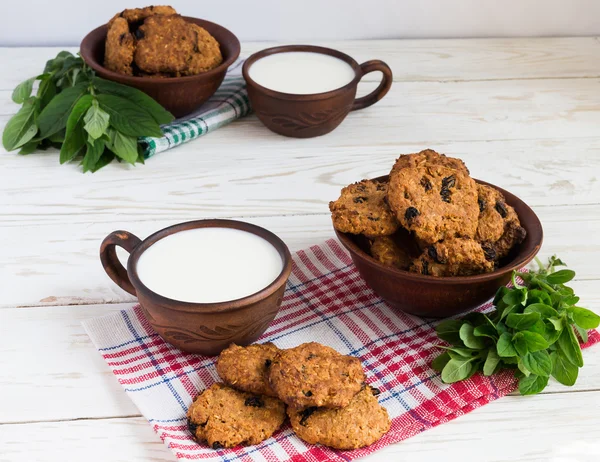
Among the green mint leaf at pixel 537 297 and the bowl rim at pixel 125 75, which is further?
the bowl rim at pixel 125 75

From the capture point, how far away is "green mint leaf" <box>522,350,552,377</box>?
1230 millimetres

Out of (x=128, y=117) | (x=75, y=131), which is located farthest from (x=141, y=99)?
(x=75, y=131)

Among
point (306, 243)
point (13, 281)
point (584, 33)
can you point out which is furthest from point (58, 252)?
point (584, 33)

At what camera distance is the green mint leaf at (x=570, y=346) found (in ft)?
4.13

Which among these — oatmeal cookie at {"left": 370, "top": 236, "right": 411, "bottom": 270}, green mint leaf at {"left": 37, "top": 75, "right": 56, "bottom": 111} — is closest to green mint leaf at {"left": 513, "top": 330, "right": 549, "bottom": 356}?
oatmeal cookie at {"left": 370, "top": 236, "right": 411, "bottom": 270}

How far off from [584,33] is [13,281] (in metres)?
2.00

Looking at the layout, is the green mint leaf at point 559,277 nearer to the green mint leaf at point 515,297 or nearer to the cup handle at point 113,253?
the green mint leaf at point 515,297

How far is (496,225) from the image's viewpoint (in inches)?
52.1

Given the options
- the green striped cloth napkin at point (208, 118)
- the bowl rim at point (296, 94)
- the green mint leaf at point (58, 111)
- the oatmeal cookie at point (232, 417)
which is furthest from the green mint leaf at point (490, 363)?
the green mint leaf at point (58, 111)

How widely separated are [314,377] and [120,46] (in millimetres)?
1073

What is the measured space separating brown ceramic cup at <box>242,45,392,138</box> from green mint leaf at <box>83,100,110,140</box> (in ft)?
1.17

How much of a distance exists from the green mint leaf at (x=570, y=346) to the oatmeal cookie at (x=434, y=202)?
0.67 ft

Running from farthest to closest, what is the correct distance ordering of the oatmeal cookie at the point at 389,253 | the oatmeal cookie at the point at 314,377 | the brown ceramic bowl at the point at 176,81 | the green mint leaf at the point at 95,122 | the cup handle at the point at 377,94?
the cup handle at the point at 377,94 < the brown ceramic bowl at the point at 176,81 < the green mint leaf at the point at 95,122 < the oatmeal cookie at the point at 389,253 < the oatmeal cookie at the point at 314,377

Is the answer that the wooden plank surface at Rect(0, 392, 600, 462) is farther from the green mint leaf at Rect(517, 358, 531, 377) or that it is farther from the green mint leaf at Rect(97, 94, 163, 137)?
the green mint leaf at Rect(97, 94, 163, 137)
